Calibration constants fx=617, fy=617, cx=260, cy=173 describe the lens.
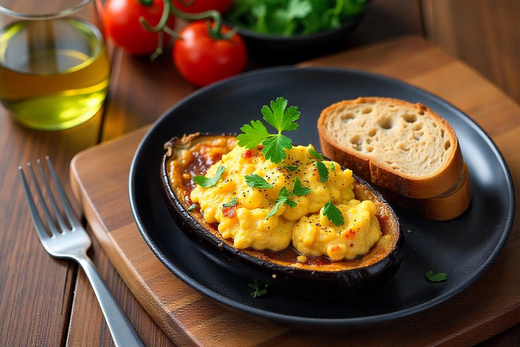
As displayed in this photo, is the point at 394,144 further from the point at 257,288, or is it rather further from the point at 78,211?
the point at 78,211

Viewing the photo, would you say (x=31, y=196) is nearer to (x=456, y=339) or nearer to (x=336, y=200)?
(x=336, y=200)

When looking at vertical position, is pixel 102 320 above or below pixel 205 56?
below

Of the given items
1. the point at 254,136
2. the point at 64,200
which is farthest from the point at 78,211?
the point at 254,136

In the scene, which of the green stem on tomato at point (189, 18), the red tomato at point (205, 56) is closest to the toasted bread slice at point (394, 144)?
the red tomato at point (205, 56)

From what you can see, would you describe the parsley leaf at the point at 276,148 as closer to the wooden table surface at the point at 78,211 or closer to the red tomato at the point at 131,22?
the wooden table surface at the point at 78,211

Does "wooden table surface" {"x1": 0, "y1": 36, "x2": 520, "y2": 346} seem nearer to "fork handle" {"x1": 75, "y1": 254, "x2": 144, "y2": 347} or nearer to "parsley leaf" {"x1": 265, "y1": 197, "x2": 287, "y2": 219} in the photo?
"fork handle" {"x1": 75, "y1": 254, "x2": 144, "y2": 347}

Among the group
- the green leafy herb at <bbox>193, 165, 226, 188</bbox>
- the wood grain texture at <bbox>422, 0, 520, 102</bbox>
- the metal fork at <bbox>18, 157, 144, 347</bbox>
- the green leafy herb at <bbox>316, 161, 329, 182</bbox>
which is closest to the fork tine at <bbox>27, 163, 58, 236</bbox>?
the metal fork at <bbox>18, 157, 144, 347</bbox>
